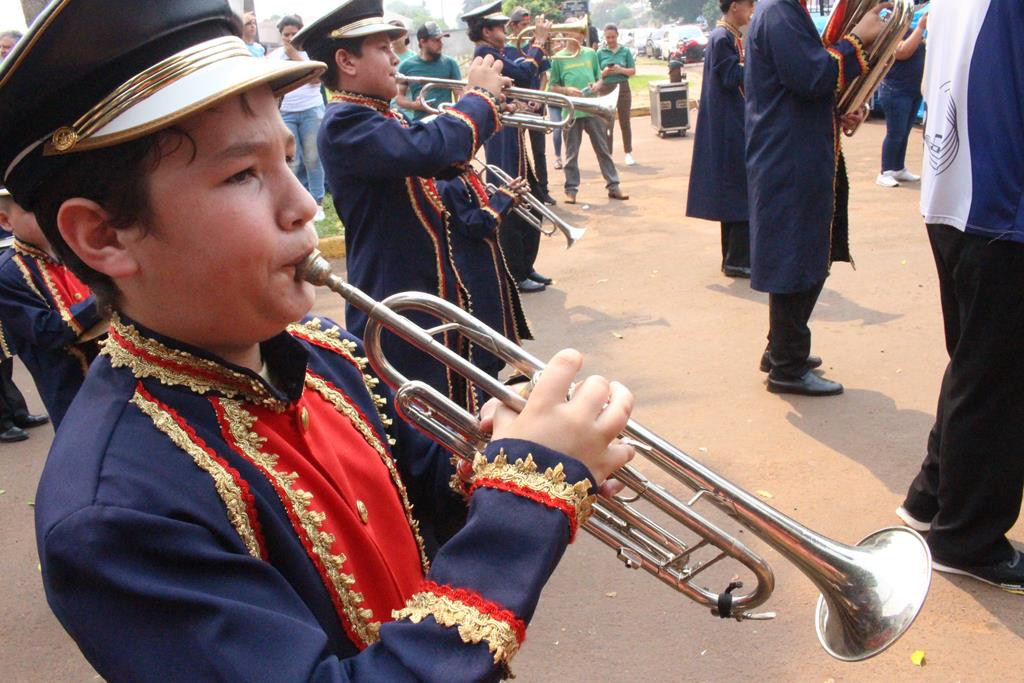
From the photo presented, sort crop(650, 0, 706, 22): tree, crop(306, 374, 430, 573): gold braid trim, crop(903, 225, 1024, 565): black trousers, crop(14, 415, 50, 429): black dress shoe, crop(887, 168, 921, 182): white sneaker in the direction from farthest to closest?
crop(650, 0, 706, 22): tree < crop(887, 168, 921, 182): white sneaker < crop(14, 415, 50, 429): black dress shoe < crop(903, 225, 1024, 565): black trousers < crop(306, 374, 430, 573): gold braid trim

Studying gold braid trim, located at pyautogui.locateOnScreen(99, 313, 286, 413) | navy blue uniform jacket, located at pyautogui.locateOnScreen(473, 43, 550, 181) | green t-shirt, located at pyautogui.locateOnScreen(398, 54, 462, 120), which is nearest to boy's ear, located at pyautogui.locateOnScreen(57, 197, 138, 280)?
gold braid trim, located at pyautogui.locateOnScreen(99, 313, 286, 413)

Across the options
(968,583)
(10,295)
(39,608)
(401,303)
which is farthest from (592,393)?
(39,608)

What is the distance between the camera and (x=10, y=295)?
3209 mm

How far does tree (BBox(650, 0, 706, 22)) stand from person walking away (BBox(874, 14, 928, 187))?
7873cm

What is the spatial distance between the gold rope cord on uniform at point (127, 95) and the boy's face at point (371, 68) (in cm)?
218

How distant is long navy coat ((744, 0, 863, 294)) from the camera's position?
13.6 ft

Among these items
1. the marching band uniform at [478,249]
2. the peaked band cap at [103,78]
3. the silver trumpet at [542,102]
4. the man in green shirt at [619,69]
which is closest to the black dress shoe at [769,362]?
the marching band uniform at [478,249]

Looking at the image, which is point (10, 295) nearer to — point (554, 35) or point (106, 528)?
point (106, 528)

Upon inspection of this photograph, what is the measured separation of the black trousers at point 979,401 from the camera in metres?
→ 2.69

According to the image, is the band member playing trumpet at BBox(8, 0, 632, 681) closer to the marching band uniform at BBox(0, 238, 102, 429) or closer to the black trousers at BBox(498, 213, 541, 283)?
the marching band uniform at BBox(0, 238, 102, 429)

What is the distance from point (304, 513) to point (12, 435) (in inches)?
185

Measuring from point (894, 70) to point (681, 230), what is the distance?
3003 millimetres

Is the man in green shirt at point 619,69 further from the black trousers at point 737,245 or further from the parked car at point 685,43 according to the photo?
the parked car at point 685,43

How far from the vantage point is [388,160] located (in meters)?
3.13
